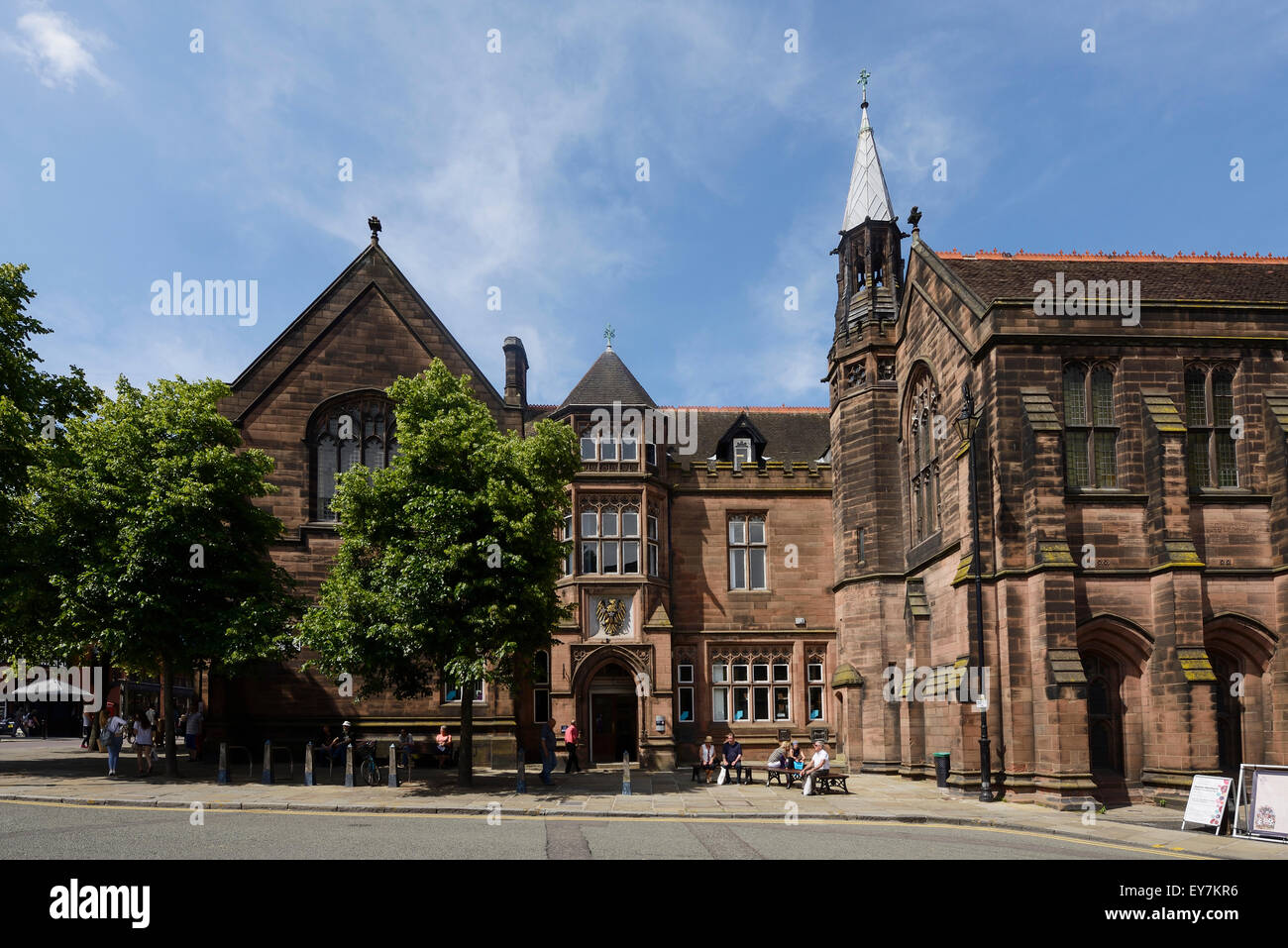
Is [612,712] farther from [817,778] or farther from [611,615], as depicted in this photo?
[817,778]

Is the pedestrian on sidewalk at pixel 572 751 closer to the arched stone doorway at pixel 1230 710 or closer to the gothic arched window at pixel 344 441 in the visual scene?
the gothic arched window at pixel 344 441

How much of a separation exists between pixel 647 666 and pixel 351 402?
494 inches

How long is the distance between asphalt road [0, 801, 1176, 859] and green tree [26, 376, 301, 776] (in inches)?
215

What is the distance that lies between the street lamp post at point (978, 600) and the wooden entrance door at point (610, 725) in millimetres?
13245

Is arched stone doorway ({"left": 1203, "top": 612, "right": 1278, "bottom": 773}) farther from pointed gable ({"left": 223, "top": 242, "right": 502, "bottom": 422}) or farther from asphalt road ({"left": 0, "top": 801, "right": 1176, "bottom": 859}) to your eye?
pointed gable ({"left": 223, "top": 242, "right": 502, "bottom": 422})

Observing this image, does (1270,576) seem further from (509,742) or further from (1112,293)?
(509,742)

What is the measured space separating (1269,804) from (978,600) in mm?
6633

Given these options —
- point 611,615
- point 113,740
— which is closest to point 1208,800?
point 611,615

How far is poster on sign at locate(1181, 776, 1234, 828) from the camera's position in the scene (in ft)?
57.1

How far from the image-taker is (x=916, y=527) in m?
29.8

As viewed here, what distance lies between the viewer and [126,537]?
24.2 meters

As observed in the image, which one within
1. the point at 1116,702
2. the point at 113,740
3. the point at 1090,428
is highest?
the point at 1090,428

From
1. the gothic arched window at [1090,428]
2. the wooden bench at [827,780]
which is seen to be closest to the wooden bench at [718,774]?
the wooden bench at [827,780]
